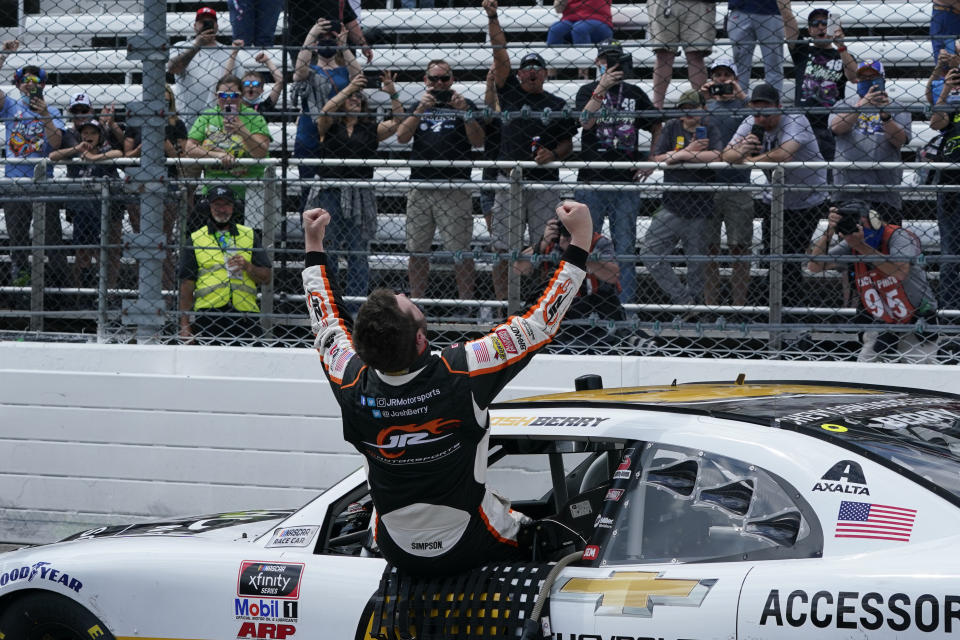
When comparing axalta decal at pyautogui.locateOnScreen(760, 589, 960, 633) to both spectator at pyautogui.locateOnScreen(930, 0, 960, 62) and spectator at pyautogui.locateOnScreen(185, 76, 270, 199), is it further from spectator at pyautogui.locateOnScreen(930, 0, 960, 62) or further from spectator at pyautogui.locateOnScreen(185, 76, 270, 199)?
spectator at pyautogui.locateOnScreen(185, 76, 270, 199)

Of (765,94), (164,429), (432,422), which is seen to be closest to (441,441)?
(432,422)

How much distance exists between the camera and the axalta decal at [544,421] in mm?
3596

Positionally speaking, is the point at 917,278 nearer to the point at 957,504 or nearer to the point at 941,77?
the point at 941,77

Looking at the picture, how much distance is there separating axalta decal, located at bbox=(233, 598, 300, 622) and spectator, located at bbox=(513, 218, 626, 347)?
3.16 metres

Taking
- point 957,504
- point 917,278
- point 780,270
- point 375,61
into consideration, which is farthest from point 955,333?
point 375,61

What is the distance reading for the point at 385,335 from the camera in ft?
11.5

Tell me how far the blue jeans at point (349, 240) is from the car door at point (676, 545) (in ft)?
13.4

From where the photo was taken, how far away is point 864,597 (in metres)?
2.86

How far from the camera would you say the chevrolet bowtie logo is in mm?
3084

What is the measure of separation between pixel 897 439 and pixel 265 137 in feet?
20.4

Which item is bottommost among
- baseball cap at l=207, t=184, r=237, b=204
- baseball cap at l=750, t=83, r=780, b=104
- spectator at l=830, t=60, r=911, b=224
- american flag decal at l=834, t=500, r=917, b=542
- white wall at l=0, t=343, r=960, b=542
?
white wall at l=0, t=343, r=960, b=542

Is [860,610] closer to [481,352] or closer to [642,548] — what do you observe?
[642,548]

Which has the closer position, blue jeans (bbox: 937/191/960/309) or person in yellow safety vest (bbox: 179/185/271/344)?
blue jeans (bbox: 937/191/960/309)

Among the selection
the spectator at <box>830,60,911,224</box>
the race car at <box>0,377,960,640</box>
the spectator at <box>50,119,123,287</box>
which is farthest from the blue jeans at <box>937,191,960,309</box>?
the spectator at <box>50,119,123,287</box>
